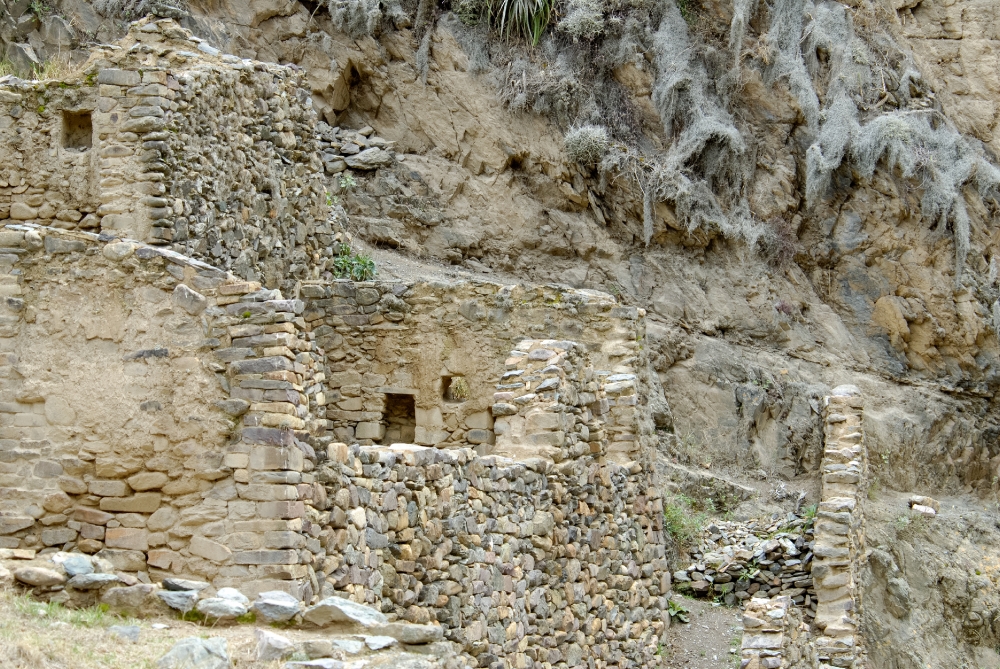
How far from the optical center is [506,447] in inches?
463

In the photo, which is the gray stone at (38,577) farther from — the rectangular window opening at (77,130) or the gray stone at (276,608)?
the rectangular window opening at (77,130)

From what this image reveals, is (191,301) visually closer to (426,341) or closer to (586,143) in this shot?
(426,341)

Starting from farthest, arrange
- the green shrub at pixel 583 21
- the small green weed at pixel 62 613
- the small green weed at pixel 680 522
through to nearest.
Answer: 1. the green shrub at pixel 583 21
2. the small green weed at pixel 680 522
3. the small green weed at pixel 62 613

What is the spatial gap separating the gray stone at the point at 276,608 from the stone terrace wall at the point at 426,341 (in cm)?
547

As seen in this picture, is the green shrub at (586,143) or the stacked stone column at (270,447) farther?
the green shrub at (586,143)

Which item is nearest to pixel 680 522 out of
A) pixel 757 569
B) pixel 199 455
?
pixel 757 569

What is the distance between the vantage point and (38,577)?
24.5 feet

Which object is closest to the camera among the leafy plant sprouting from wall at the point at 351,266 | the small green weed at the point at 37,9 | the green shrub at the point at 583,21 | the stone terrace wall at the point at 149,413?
the stone terrace wall at the point at 149,413

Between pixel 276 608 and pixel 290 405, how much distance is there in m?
1.43

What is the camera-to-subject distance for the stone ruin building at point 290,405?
28.5 feet

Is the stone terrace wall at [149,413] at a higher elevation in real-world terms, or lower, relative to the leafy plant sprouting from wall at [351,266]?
lower

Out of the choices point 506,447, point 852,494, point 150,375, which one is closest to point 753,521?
point 852,494

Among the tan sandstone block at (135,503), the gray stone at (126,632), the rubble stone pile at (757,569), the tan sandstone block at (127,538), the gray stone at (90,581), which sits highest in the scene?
the tan sandstone block at (135,503)

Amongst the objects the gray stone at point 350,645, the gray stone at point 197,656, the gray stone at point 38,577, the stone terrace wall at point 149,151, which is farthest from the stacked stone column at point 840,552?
the gray stone at point 197,656
